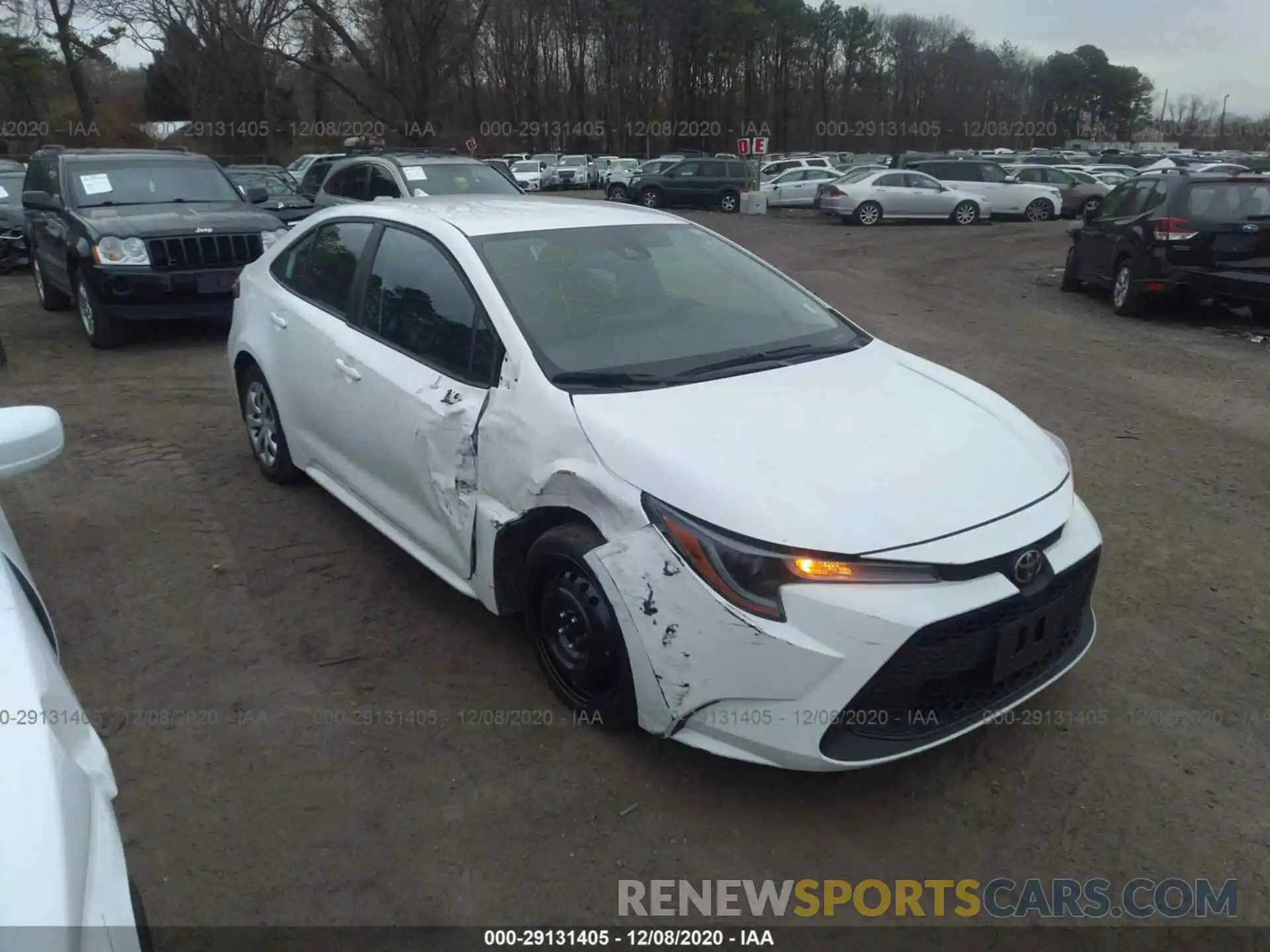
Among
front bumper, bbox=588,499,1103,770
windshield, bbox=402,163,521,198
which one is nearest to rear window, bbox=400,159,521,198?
windshield, bbox=402,163,521,198

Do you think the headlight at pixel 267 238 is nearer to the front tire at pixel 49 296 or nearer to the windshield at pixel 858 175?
the front tire at pixel 49 296

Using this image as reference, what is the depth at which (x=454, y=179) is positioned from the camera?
438 inches

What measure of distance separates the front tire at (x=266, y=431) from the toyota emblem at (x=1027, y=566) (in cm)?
375

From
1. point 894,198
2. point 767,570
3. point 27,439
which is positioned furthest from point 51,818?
point 894,198

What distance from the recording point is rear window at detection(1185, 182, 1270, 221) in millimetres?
10195

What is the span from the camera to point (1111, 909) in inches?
107

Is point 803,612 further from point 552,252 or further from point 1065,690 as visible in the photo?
point 552,252

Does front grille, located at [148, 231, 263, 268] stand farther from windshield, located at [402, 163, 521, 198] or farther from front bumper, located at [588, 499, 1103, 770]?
front bumper, located at [588, 499, 1103, 770]

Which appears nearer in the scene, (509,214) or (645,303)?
(645,303)

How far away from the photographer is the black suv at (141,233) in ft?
28.6

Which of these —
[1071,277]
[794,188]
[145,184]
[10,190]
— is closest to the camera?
[145,184]

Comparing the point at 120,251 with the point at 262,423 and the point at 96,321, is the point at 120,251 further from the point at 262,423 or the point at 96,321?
the point at 262,423

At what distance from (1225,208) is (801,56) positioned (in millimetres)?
64306

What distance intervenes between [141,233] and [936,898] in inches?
337
